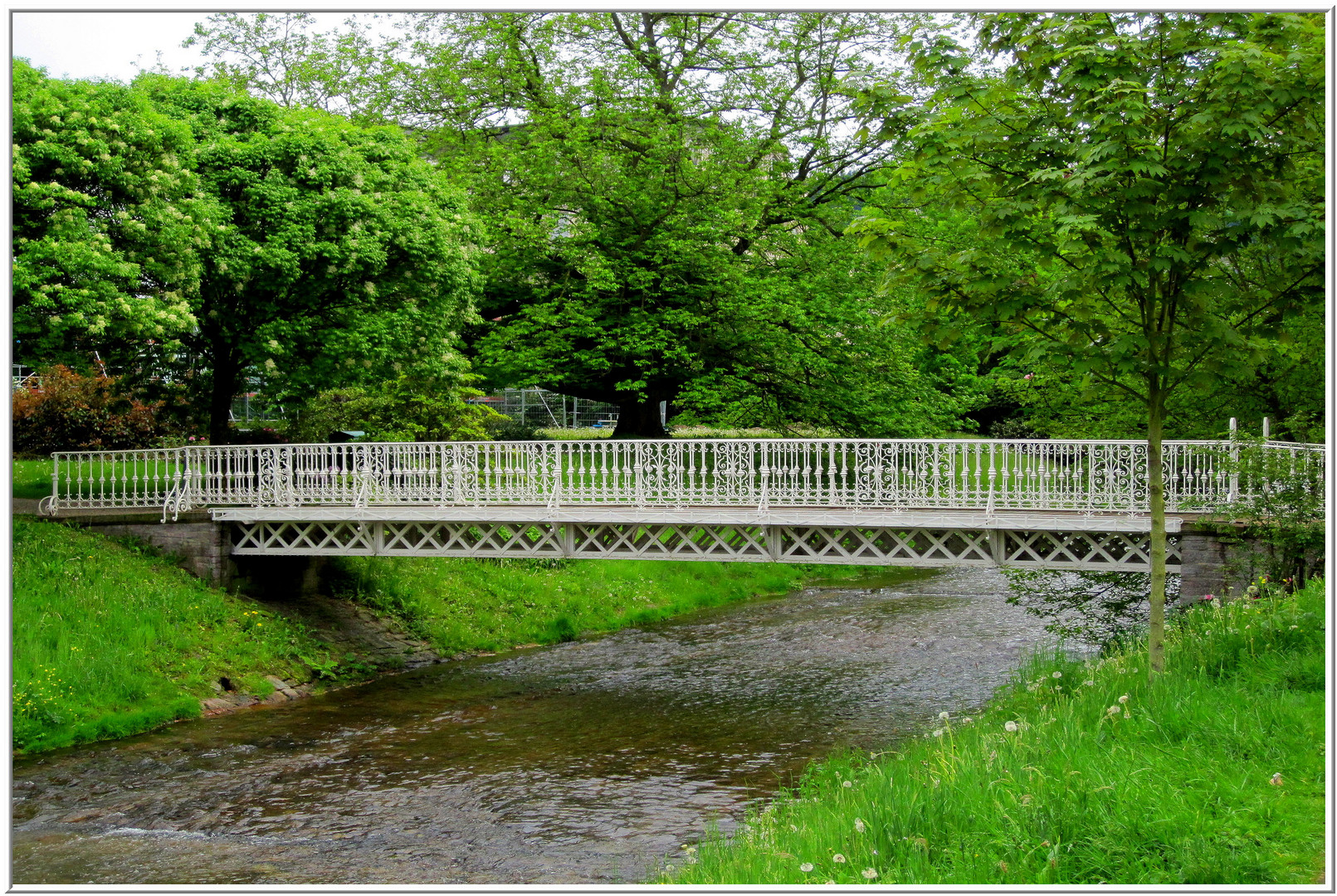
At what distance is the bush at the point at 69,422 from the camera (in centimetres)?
2633

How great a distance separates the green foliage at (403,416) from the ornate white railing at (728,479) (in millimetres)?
4566

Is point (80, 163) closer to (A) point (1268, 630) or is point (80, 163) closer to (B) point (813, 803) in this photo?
(B) point (813, 803)

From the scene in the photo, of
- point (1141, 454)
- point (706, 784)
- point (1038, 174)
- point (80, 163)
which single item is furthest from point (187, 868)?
point (1141, 454)

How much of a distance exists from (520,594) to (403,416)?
5631 millimetres

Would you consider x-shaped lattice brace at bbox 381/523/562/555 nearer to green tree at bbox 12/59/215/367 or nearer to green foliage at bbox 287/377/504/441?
green tree at bbox 12/59/215/367

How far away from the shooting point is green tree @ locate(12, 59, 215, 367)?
16.3 m

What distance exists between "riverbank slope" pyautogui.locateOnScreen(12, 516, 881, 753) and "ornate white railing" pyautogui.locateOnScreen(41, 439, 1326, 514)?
182cm

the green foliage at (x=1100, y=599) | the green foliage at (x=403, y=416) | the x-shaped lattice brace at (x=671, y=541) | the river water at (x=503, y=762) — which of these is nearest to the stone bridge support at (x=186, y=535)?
the river water at (x=503, y=762)

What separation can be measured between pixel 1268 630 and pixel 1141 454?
6.59 m

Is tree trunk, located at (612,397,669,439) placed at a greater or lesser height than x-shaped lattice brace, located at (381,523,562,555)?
greater

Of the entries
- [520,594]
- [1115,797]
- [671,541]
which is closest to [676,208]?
[520,594]

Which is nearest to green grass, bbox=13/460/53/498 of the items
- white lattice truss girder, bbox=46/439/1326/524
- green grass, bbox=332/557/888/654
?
white lattice truss girder, bbox=46/439/1326/524

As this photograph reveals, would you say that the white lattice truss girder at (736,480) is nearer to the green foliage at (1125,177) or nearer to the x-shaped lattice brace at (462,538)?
the x-shaped lattice brace at (462,538)

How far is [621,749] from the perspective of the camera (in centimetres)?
1421
